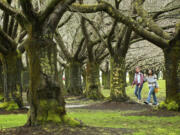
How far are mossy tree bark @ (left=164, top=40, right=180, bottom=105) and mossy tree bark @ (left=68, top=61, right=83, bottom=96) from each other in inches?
568

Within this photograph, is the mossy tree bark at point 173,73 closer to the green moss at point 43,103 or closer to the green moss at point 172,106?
the green moss at point 172,106

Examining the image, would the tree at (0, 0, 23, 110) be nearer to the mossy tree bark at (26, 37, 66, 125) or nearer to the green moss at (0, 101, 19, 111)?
the green moss at (0, 101, 19, 111)

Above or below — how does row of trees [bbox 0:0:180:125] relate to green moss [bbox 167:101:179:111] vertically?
above

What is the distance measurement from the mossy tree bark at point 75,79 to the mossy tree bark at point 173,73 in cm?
1444

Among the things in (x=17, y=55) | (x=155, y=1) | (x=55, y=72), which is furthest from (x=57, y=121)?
(x=155, y=1)

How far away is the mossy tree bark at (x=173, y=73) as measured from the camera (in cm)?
1095

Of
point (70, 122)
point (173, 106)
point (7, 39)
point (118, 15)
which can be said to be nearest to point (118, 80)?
point (173, 106)

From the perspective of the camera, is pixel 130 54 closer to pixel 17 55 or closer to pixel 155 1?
pixel 155 1

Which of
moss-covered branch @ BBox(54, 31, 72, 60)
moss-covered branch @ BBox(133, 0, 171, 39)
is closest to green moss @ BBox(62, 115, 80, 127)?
moss-covered branch @ BBox(133, 0, 171, 39)

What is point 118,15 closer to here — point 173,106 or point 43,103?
point 173,106

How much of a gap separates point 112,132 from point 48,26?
10.9 ft

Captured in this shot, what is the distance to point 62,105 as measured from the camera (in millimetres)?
7508

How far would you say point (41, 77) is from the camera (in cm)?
731

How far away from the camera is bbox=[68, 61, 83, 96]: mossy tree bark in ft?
81.8
